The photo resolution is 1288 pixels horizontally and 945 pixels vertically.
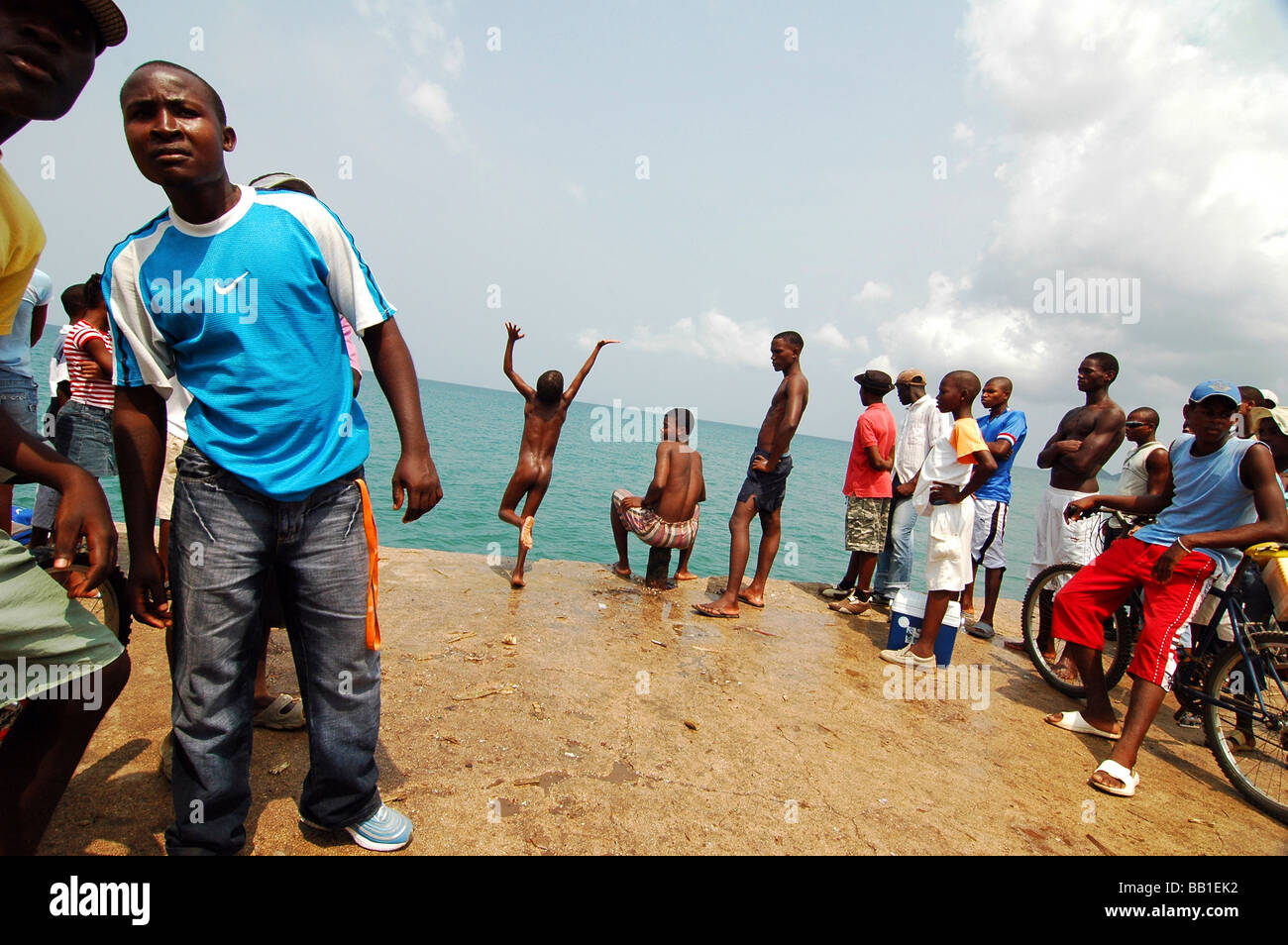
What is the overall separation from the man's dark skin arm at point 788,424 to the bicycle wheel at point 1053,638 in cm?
233

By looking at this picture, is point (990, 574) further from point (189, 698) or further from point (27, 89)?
point (27, 89)

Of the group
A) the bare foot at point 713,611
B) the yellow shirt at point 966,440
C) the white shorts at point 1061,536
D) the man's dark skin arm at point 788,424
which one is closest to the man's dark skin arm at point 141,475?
the bare foot at point 713,611

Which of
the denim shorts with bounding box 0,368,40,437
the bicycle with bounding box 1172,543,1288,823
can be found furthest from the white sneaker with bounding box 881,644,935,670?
the denim shorts with bounding box 0,368,40,437

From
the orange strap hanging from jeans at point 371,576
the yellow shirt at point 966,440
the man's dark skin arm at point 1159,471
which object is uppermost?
the yellow shirt at point 966,440

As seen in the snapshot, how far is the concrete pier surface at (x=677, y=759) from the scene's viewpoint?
8.50ft

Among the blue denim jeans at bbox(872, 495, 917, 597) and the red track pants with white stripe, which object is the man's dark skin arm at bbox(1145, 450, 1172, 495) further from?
the blue denim jeans at bbox(872, 495, 917, 597)

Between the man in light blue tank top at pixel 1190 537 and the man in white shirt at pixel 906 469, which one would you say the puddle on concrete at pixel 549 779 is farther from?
the man in white shirt at pixel 906 469

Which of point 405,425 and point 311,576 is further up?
point 405,425

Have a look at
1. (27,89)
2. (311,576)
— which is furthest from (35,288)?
(311,576)

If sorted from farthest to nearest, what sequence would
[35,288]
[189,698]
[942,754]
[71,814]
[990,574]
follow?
[990,574], [35,288], [942,754], [71,814], [189,698]

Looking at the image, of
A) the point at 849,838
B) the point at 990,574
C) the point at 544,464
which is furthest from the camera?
the point at 544,464

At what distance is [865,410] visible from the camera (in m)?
6.73

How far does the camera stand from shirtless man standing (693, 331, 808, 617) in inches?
234
